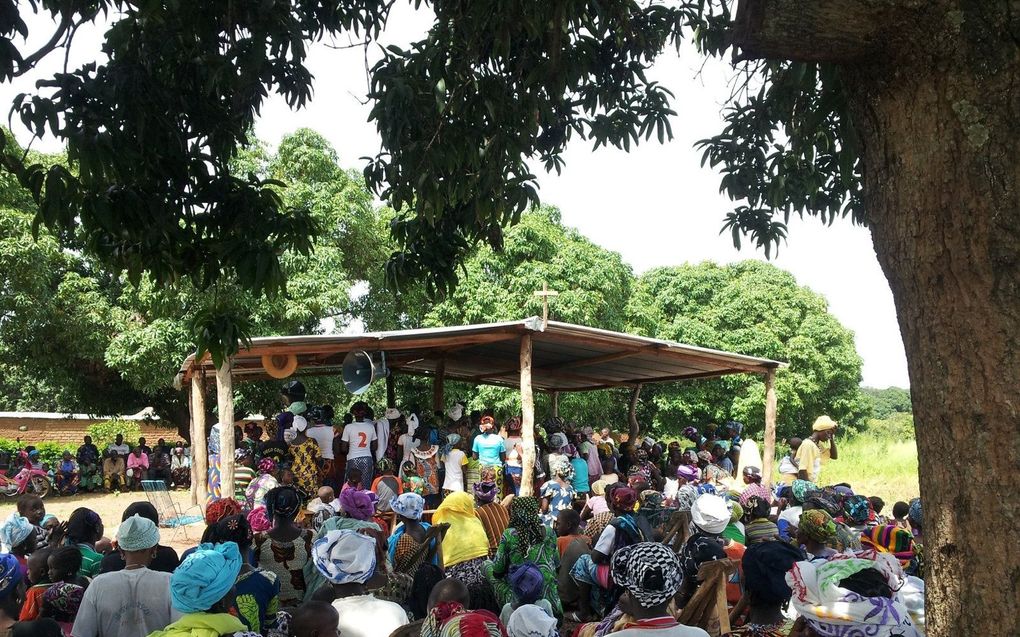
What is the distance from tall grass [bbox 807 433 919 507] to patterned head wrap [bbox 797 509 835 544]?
11.5 meters

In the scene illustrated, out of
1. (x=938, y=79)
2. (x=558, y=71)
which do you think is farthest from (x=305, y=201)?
(x=938, y=79)

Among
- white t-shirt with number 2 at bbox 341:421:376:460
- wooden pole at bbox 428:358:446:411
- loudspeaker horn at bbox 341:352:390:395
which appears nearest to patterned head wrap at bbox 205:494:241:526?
white t-shirt with number 2 at bbox 341:421:376:460

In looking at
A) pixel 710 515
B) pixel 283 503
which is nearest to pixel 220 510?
pixel 283 503

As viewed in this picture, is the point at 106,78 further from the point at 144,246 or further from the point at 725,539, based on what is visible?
the point at 725,539

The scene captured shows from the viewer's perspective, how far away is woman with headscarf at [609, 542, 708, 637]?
332 cm

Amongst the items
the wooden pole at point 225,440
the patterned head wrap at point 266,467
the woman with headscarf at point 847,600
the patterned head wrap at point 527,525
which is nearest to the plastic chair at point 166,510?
the wooden pole at point 225,440

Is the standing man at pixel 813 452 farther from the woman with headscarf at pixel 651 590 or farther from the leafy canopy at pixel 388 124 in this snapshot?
the woman with headscarf at pixel 651 590

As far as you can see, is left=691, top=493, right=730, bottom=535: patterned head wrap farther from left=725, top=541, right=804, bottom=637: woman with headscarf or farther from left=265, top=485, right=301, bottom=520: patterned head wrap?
left=265, top=485, right=301, bottom=520: patterned head wrap

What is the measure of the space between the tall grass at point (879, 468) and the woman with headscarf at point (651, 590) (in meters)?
13.6

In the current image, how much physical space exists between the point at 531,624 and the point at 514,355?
1136 centimetres

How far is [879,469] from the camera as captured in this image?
2128cm

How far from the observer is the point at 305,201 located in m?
22.2

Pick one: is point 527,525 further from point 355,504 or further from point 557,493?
point 557,493

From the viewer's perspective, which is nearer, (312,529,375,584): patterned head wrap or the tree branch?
the tree branch
